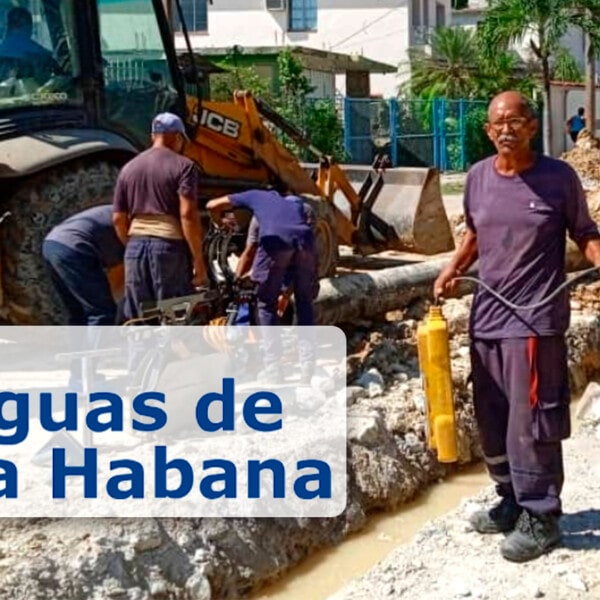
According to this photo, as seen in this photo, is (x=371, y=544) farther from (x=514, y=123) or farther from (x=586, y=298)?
(x=586, y=298)

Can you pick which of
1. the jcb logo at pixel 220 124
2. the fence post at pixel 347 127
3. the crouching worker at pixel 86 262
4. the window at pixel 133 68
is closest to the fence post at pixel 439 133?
the fence post at pixel 347 127

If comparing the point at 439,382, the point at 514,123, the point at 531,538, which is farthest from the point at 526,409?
the point at 514,123

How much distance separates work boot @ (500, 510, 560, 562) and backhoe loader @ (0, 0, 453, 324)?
399 centimetres

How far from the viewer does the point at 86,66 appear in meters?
8.48

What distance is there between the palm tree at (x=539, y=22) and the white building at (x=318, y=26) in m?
12.9

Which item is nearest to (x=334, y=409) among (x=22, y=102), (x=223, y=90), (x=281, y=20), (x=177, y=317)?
(x=177, y=317)

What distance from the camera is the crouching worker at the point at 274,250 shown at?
761cm

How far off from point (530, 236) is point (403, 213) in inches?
259

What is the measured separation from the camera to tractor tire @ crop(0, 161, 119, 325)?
811 cm

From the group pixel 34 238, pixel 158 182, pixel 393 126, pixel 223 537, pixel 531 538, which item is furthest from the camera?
pixel 393 126

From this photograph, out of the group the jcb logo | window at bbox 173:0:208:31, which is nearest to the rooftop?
window at bbox 173:0:208:31

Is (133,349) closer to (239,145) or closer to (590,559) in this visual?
(590,559)

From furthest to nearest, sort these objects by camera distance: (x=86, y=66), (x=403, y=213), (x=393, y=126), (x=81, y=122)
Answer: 1. (x=393, y=126)
2. (x=403, y=213)
3. (x=81, y=122)
4. (x=86, y=66)

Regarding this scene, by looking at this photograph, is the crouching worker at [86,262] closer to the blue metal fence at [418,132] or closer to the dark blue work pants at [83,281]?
the dark blue work pants at [83,281]
